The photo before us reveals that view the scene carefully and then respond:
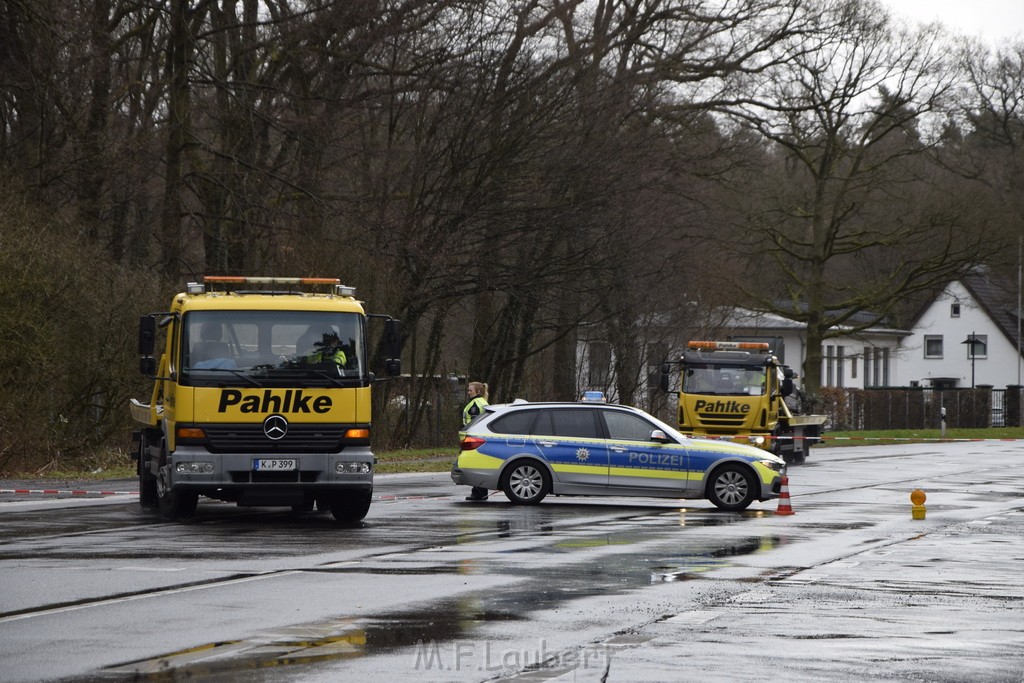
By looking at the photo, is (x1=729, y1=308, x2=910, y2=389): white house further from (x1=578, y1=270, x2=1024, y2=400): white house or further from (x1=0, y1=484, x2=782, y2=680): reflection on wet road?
(x1=0, y1=484, x2=782, y2=680): reflection on wet road

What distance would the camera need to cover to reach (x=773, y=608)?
1115 centimetres

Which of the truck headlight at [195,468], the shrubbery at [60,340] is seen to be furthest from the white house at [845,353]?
the truck headlight at [195,468]

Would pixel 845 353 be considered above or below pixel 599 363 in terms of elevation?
above

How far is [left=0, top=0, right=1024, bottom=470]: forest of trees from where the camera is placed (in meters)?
28.2

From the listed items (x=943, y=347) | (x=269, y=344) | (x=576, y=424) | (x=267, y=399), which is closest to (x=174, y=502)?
(x=267, y=399)

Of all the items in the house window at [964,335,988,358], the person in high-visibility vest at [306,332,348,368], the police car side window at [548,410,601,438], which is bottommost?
the police car side window at [548,410,601,438]

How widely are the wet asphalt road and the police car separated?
26.2 inches

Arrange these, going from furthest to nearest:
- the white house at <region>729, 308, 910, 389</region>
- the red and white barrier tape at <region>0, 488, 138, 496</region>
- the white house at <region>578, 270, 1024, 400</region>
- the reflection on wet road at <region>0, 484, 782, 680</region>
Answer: the white house at <region>578, 270, 1024, 400</region> → the white house at <region>729, 308, 910, 389</region> → the red and white barrier tape at <region>0, 488, 138, 496</region> → the reflection on wet road at <region>0, 484, 782, 680</region>

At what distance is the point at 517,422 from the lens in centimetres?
2191

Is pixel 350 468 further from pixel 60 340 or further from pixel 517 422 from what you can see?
pixel 60 340

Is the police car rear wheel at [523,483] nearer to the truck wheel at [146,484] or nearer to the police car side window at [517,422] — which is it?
the police car side window at [517,422]

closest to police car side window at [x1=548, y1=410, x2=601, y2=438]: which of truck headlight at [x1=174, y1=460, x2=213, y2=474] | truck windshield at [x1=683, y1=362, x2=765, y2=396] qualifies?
truck headlight at [x1=174, y1=460, x2=213, y2=474]

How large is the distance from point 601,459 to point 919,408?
4999 centimetres

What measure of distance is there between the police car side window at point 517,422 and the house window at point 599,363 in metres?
21.5
